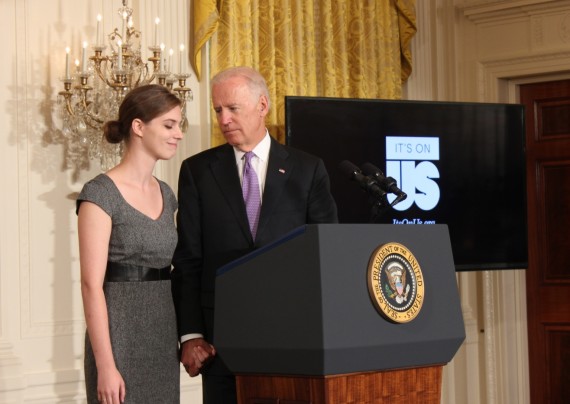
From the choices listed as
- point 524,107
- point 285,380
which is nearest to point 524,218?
point 524,107

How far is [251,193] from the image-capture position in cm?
310

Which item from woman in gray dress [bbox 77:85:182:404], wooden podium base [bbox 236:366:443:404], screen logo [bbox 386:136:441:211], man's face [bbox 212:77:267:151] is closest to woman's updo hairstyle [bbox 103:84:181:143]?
woman in gray dress [bbox 77:85:182:404]

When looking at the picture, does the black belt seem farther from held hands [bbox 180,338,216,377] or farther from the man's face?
the man's face

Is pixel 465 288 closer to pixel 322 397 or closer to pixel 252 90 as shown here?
pixel 252 90

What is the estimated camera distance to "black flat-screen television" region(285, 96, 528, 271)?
5344mm

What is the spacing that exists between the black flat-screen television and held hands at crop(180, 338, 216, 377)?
2.46 meters

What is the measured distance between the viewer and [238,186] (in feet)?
10.1

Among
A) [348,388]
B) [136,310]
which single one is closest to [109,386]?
[136,310]

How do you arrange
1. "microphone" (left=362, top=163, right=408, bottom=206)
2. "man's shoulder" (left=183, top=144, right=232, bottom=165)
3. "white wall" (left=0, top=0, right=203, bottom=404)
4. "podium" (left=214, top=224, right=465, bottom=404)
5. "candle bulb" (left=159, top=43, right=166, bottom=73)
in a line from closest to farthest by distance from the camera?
"podium" (left=214, top=224, right=465, bottom=404), "microphone" (left=362, top=163, right=408, bottom=206), "man's shoulder" (left=183, top=144, right=232, bottom=165), "white wall" (left=0, top=0, right=203, bottom=404), "candle bulb" (left=159, top=43, right=166, bottom=73)

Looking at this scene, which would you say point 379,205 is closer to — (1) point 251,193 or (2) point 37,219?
(1) point 251,193

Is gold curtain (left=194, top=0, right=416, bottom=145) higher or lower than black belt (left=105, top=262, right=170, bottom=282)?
higher

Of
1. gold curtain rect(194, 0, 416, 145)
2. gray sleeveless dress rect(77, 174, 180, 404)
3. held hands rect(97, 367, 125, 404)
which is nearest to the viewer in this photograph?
held hands rect(97, 367, 125, 404)

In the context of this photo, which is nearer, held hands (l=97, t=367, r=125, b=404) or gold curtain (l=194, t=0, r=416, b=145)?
held hands (l=97, t=367, r=125, b=404)

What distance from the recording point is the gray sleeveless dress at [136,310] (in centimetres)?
290
